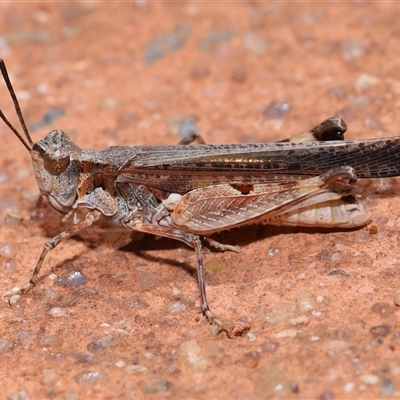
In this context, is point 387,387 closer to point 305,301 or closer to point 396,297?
point 396,297

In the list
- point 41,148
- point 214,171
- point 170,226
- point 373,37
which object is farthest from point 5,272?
point 373,37

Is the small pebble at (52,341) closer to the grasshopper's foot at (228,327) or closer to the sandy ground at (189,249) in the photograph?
the sandy ground at (189,249)

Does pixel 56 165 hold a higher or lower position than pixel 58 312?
higher

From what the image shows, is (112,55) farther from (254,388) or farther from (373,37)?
(254,388)

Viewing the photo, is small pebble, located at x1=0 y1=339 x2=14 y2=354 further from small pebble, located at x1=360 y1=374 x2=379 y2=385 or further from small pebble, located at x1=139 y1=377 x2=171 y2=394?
small pebble, located at x1=360 y1=374 x2=379 y2=385

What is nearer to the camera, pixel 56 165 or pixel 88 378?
pixel 88 378

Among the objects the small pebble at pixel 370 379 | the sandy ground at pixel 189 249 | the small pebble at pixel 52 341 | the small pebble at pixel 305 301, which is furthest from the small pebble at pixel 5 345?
the small pebble at pixel 370 379

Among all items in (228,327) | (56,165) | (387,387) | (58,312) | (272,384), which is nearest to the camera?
(387,387)

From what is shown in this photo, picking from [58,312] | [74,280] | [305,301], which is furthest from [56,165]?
[305,301]
